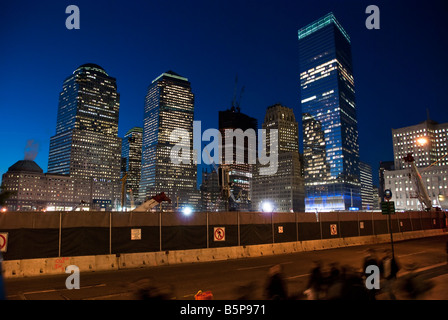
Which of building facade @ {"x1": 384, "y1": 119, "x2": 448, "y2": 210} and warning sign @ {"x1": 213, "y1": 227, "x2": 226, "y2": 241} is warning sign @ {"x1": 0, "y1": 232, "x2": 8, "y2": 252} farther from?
building facade @ {"x1": 384, "y1": 119, "x2": 448, "y2": 210}

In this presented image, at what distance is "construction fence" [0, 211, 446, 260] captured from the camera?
15.3m

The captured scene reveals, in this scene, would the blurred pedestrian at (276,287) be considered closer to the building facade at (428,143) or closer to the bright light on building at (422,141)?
the bright light on building at (422,141)

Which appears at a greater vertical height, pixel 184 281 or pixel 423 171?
pixel 423 171

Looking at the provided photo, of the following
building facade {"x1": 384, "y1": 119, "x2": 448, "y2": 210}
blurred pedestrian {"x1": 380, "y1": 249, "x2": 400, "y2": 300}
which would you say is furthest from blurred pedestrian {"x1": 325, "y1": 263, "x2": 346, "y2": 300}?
building facade {"x1": 384, "y1": 119, "x2": 448, "y2": 210}

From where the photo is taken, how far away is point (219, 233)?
809 inches

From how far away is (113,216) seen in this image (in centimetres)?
1736

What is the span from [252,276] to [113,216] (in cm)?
791

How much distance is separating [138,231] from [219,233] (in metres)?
5.14

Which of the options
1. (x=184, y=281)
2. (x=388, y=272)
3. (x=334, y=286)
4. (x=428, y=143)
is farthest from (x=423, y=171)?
(x=334, y=286)

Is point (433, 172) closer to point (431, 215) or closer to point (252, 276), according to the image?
point (431, 215)

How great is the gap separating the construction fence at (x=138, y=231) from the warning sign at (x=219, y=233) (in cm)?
6

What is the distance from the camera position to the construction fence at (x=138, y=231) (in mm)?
15305

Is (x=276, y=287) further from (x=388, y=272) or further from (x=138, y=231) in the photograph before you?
(x=138, y=231)

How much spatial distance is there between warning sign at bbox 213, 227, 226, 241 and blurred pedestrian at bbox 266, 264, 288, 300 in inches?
520
